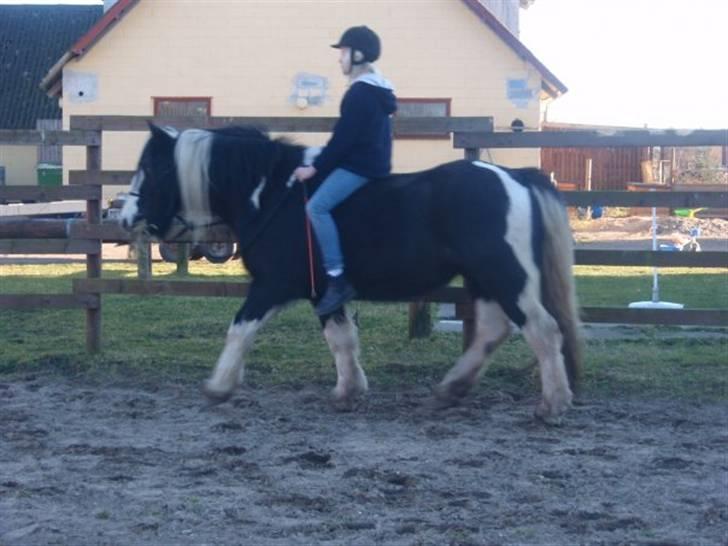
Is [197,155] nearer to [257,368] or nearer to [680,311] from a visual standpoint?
[257,368]

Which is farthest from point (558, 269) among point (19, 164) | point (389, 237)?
point (19, 164)

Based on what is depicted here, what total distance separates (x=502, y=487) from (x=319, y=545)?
1.17 metres

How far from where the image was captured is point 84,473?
5.64 meters

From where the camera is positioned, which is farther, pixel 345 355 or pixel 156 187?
pixel 345 355

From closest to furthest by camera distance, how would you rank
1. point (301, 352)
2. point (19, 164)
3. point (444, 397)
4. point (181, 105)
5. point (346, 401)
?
point (444, 397) → point (346, 401) → point (301, 352) → point (181, 105) → point (19, 164)

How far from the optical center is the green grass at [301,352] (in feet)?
26.5

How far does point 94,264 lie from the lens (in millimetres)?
9094

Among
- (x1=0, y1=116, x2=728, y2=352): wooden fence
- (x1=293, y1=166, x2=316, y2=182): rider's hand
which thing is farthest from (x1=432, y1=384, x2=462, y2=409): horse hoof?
(x1=293, y1=166, x2=316, y2=182): rider's hand

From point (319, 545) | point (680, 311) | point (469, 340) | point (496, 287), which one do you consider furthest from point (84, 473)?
point (680, 311)

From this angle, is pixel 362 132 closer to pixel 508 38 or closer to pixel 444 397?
pixel 444 397

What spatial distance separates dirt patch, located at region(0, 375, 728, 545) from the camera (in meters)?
4.74

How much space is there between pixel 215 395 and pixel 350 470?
1564 millimetres

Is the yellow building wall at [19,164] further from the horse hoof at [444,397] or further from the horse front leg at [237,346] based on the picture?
the horse hoof at [444,397]

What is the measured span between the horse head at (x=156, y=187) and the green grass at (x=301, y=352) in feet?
4.43
